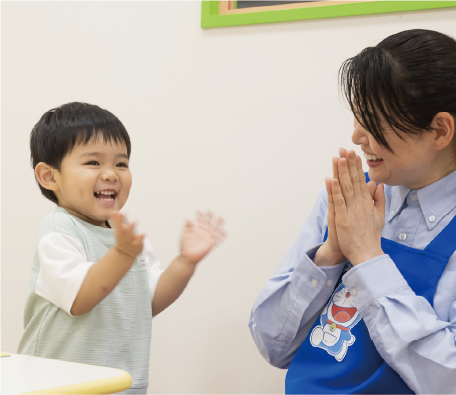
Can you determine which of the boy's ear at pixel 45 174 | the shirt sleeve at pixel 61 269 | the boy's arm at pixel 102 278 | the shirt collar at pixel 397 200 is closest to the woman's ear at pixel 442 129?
the shirt collar at pixel 397 200

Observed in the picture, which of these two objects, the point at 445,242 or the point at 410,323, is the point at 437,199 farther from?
the point at 410,323

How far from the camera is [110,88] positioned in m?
1.75

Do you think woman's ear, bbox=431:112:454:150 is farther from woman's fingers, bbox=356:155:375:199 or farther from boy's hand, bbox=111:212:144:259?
boy's hand, bbox=111:212:144:259

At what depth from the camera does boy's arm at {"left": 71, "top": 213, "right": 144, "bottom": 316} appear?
891 millimetres

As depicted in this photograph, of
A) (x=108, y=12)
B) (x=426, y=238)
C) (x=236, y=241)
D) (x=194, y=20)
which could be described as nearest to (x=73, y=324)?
(x=236, y=241)

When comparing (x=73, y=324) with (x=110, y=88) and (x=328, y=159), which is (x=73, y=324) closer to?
(x=328, y=159)

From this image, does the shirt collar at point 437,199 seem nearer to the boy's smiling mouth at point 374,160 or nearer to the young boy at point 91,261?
the boy's smiling mouth at point 374,160

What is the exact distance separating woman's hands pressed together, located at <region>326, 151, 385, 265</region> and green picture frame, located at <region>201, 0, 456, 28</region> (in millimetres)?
694

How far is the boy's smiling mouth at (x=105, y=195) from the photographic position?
114cm

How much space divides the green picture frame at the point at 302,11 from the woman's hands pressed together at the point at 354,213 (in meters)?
0.69

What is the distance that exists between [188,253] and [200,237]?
0.17 ft

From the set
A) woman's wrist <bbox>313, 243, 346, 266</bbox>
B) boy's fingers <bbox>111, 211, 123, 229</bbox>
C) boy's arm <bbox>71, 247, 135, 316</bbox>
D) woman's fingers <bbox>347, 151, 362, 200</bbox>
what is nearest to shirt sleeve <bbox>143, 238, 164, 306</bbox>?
boy's arm <bbox>71, 247, 135, 316</bbox>

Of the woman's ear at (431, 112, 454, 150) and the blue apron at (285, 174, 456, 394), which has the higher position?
the woman's ear at (431, 112, 454, 150)

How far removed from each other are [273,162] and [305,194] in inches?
5.7
